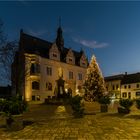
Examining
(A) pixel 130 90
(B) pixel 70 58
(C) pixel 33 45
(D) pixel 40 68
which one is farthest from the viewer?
(A) pixel 130 90

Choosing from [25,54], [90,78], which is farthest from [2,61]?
[25,54]

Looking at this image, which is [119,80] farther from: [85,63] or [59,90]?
[59,90]

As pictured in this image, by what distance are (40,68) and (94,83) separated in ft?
43.9

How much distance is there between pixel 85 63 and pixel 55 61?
11.3 meters

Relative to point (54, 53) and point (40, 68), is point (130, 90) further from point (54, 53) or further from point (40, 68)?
point (40, 68)

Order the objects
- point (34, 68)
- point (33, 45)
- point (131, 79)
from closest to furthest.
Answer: point (34, 68) → point (33, 45) → point (131, 79)

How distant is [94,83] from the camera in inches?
1369

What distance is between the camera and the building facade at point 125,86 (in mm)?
62806

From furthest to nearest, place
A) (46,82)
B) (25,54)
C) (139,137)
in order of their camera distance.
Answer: (46,82), (25,54), (139,137)

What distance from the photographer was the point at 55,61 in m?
48.4

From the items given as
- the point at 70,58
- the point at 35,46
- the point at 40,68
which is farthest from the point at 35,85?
the point at 70,58

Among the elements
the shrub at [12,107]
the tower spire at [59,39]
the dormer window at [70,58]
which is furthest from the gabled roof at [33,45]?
the shrub at [12,107]

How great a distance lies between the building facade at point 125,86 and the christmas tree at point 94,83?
2906 centimetres

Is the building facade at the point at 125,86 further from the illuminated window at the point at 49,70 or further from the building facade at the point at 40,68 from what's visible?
the illuminated window at the point at 49,70
